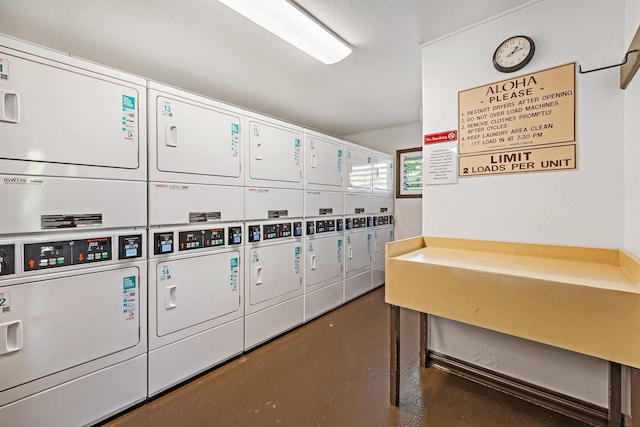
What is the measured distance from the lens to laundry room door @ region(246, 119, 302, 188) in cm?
242

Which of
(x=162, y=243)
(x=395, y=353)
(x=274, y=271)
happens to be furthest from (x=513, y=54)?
(x=162, y=243)

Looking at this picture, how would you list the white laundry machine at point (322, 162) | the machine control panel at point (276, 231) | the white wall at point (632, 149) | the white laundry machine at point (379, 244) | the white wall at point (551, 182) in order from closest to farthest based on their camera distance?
the white wall at point (632, 149), the white wall at point (551, 182), the machine control panel at point (276, 231), the white laundry machine at point (322, 162), the white laundry machine at point (379, 244)

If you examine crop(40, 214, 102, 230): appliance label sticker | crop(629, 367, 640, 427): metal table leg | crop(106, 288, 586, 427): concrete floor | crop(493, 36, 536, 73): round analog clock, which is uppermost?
crop(493, 36, 536, 73): round analog clock

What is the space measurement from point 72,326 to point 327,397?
1.58 metres

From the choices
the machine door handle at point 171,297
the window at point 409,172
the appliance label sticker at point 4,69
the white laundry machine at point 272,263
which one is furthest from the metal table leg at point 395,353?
the window at point 409,172

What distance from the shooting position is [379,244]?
4.25 metres

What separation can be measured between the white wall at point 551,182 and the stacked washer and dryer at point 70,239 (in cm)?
213

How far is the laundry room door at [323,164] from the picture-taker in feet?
9.81

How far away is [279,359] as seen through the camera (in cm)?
227

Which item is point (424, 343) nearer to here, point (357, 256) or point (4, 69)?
point (357, 256)

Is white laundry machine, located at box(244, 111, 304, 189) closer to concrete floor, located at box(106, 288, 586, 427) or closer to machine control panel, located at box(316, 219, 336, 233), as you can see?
machine control panel, located at box(316, 219, 336, 233)

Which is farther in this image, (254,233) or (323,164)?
(323,164)

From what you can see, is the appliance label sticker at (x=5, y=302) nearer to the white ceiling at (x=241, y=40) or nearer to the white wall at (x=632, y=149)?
the white ceiling at (x=241, y=40)

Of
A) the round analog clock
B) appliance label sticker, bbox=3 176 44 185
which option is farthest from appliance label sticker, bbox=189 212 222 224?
the round analog clock
